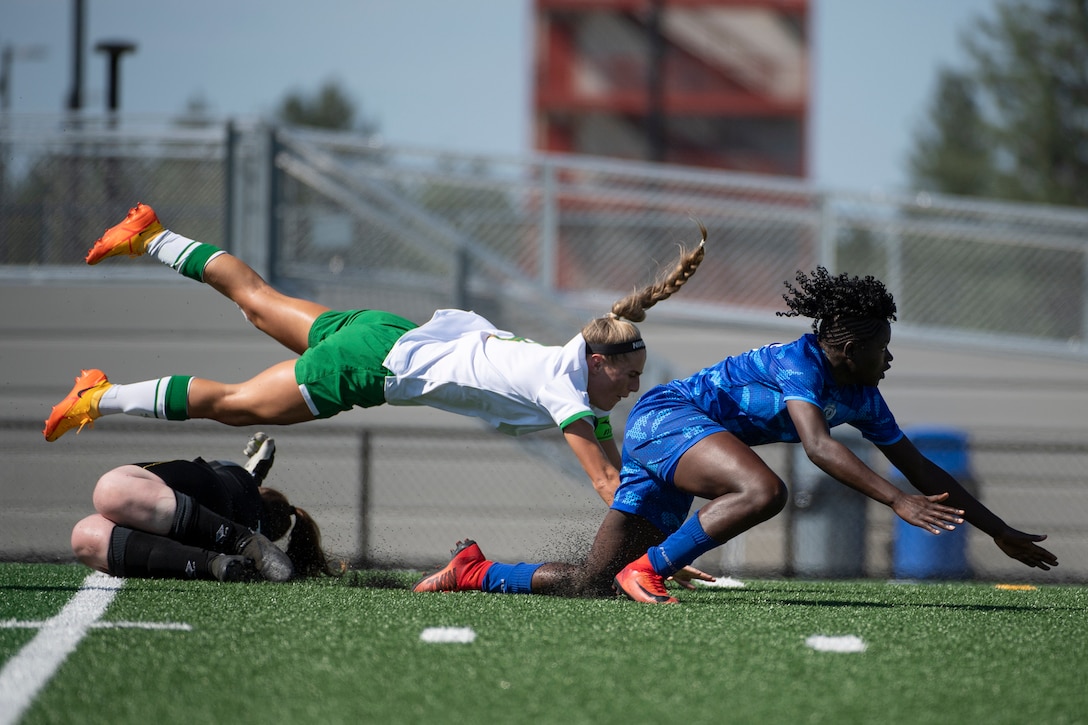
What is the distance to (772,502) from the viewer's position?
4.26m

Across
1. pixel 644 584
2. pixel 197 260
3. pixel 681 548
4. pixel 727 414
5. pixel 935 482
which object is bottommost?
pixel 644 584

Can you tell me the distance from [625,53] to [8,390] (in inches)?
951

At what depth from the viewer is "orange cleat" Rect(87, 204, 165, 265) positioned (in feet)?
18.3

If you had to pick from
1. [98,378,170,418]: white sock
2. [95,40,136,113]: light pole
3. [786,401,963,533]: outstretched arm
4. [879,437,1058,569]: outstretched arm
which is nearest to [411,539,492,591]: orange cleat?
[98,378,170,418]: white sock

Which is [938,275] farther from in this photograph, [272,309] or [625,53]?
[625,53]

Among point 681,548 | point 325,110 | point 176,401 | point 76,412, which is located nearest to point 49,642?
point 176,401

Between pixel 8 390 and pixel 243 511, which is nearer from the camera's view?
pixel 243 511

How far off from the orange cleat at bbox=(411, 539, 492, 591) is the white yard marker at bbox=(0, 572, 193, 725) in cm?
124

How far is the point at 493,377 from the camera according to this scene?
4.73m

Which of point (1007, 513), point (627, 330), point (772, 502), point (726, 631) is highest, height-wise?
point (627, 330)

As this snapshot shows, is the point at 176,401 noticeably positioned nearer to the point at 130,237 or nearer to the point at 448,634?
the point at 130,237

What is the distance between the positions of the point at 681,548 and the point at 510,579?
84 cm

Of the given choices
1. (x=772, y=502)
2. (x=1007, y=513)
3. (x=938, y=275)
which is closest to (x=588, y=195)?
(x=938, y=275)

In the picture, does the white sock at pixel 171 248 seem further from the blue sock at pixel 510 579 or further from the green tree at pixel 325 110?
the green tree at pixel 325 110
